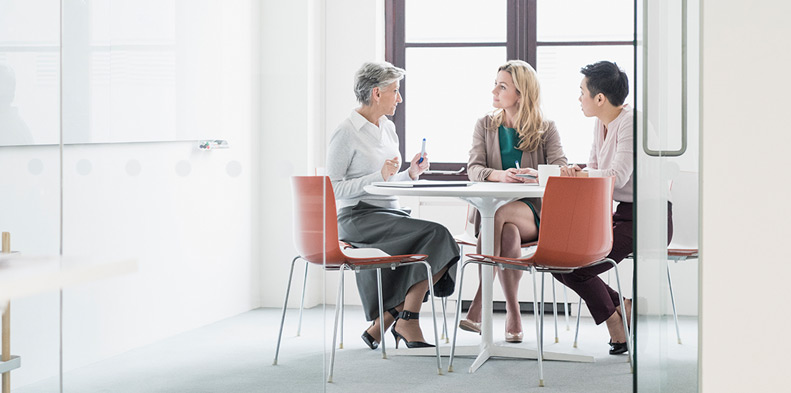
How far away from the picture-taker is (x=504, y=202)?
3.83 m

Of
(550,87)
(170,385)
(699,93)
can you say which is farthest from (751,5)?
(550,87)

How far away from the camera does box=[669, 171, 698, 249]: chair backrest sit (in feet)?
6.22

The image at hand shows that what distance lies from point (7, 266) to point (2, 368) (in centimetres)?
126

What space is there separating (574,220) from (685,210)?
1512 mm

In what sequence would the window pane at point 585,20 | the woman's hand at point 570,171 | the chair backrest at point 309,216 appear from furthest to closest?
the window pane at point 585,20
the woman's hand at point 570,171
the chair backrest at point 309,216

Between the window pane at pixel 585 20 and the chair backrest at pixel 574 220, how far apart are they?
7.39 feet

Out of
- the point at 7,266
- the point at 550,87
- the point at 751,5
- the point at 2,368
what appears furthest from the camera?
the point at 550,87

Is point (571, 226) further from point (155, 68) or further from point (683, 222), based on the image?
point (155, 68)

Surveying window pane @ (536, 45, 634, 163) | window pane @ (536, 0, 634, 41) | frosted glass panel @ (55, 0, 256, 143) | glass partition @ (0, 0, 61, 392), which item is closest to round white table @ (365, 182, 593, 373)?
frosted glass panel @ (55, 0, 256, 143)

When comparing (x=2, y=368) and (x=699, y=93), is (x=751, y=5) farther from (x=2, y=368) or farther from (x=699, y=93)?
(x=2, y=368)

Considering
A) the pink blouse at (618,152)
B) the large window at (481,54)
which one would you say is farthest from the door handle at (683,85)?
the large window at (481,54)

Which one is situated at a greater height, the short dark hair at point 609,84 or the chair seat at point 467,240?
the short dark hair at point 609,84

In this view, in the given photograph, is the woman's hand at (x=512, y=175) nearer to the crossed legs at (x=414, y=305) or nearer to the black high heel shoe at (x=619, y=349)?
the crossed legs at (x=414, y=305)

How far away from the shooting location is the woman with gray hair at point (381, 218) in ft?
13.0
